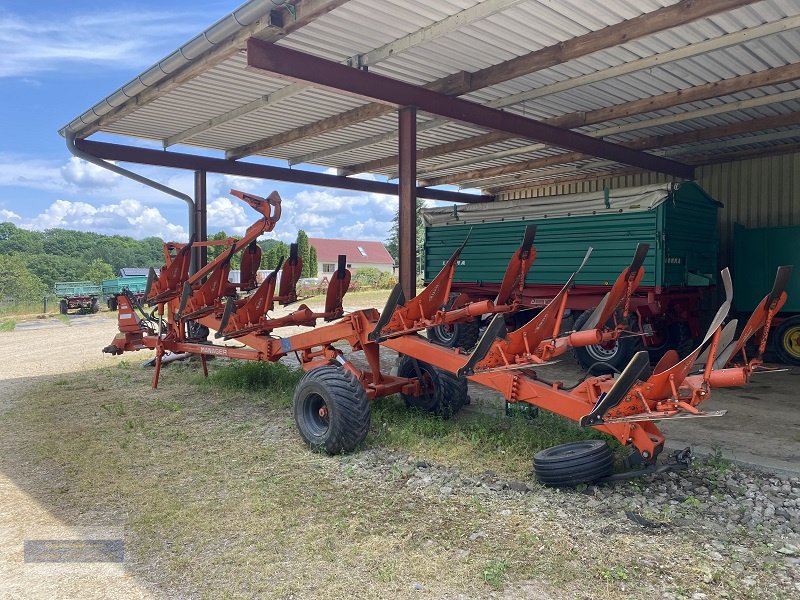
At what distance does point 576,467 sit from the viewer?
4.23 metres

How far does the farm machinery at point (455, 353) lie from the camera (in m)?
3.88

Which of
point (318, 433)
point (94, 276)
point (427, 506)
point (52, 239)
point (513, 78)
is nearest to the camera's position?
point (427, 506)

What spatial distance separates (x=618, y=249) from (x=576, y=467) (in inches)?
234

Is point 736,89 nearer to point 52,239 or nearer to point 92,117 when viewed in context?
point 92,117

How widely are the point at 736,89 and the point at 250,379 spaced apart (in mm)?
7153

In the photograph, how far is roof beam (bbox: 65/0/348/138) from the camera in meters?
5.06

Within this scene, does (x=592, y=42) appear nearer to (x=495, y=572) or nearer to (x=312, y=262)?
(x=495, y=572)

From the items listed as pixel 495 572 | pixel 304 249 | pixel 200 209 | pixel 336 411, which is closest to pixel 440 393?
pixel 336 411

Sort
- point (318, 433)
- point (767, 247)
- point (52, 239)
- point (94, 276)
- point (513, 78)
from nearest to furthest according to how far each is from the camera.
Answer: point (318, 433) < point (513, 78) < point (767, 247) < point (94, 276) < point (52, 239)

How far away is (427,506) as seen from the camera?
410cm

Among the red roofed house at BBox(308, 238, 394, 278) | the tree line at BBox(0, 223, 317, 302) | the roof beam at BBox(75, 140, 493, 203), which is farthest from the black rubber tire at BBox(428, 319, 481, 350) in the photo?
the red roofed house at BBox(308, 238, 394, 278)

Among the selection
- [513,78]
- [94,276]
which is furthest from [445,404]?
A: [94,276]

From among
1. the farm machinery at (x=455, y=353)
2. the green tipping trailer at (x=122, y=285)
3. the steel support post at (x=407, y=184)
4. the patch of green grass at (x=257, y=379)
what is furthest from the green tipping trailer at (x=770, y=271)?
the green tipping trailer at (x=122, y=285)

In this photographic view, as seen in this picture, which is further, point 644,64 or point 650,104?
point 650,104
